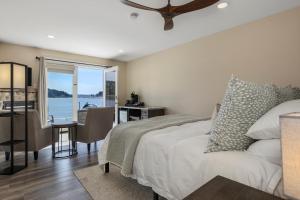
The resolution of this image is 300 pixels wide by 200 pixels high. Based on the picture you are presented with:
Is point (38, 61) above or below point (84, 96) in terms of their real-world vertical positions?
above

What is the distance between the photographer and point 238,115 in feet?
4.00

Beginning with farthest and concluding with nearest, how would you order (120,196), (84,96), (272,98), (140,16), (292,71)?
(84,96) < (140,16) < (292,71) < (120,196) < (272,98)

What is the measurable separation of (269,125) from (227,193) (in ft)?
1.78

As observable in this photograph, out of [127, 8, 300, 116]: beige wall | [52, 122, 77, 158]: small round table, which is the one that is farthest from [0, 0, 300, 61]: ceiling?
[52, 122, 77, 158]: small round table

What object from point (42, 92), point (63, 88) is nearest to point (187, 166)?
point (42, 92)

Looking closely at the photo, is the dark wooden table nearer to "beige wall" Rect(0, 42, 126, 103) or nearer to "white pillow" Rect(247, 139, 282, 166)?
"white pillow" Rect(247, 139, 282, 166)

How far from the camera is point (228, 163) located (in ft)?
3.60

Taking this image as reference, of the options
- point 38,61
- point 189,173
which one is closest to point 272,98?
point 189,173

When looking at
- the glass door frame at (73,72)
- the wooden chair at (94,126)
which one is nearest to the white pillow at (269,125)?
the wooden chair at (94,126)

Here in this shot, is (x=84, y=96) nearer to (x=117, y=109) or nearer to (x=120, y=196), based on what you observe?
(x=117, y=109)

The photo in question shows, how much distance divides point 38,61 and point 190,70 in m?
3.73

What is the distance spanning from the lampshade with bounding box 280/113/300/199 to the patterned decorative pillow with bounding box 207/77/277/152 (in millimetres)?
672

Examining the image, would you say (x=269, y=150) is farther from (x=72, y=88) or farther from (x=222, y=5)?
(x=72, y=88)

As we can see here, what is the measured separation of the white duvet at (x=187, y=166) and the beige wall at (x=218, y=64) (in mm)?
1743
